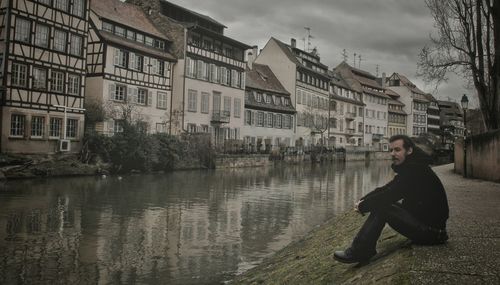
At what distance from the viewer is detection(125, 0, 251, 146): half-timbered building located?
46094mm

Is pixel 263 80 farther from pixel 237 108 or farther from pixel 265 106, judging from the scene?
pixel 237 108

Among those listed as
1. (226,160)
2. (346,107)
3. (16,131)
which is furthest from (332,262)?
(346,107)

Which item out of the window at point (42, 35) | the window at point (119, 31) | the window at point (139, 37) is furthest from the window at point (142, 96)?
the window at point (42, 35)

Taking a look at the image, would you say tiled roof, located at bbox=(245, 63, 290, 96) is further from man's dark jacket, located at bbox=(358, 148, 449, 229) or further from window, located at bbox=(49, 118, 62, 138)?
man's dark jacket, located at bbox=(358, 148, 449, 229)

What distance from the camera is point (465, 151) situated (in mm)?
24188

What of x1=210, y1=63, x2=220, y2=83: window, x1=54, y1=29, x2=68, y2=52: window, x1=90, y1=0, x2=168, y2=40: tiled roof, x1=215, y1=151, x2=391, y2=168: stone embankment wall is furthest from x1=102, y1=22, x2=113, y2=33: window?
x1=215, y1=151, x2=391, y2=168: stone embankment wall

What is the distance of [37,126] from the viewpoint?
31531 mm

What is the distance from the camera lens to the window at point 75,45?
34.1m

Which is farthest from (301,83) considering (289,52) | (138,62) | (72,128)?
(72,128)

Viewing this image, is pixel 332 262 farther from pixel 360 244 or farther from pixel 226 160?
pixel 226 160

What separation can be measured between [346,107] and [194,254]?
3142 inches

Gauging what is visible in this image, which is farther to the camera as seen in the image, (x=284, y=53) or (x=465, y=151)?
(x=284, y=53)

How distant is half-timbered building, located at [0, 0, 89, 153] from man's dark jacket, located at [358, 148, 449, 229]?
94.3 feet

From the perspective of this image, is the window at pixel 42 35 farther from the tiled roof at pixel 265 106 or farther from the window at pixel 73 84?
the tiled roof at pixel 265 106
